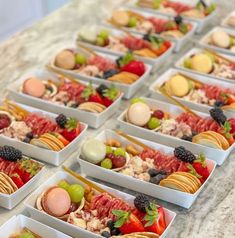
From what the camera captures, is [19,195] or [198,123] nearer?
[19,195]

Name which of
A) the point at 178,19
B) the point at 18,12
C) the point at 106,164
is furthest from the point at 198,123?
the point at 18,12

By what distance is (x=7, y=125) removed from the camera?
5.31 ft

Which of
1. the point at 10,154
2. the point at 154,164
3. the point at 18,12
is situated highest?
the point at 10,154

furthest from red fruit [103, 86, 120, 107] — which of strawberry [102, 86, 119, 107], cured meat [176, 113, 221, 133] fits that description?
cured meat [176, 113, 221, 133]

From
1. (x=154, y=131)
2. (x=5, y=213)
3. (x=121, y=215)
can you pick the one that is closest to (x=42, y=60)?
(x=154, y=131)

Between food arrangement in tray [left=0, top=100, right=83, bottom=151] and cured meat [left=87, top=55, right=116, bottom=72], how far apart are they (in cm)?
37

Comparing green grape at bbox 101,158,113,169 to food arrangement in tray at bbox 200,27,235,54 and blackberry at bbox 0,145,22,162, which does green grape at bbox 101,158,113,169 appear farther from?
food arrangement in tray at bbox 200,27,235,54

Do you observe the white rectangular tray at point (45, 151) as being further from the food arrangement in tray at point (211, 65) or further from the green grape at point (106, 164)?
the food arrangement in tray at point (211, 65)

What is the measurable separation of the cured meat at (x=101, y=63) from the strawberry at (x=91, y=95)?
215 mm

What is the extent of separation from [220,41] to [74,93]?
2.20ft

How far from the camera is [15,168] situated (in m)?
1.41

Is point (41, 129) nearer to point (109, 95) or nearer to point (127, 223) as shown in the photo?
point (109, 95)

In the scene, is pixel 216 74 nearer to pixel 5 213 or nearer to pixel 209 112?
pixel 209 112

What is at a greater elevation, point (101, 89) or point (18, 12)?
point (101, 89)
